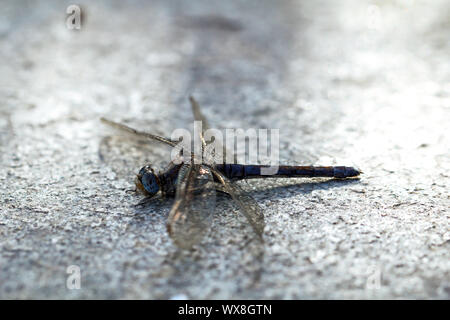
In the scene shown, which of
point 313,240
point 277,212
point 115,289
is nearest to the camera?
point 115,289

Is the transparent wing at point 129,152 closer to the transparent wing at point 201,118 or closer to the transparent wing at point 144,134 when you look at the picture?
the transparent wing at point 144,134

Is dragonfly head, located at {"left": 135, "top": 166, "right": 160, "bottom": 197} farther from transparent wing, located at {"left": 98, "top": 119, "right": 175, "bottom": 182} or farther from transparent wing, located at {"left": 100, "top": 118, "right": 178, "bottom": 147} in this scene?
transparent wing, located at {"left": 100, "top": 118, "right": 178, "bottom": 147}

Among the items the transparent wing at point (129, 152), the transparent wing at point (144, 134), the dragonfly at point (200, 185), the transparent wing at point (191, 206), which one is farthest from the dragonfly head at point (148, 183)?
the transparent wing at point (144, 134)

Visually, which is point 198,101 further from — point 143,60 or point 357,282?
point 357,282

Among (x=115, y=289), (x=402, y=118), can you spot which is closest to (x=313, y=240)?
(x=115, y=289)

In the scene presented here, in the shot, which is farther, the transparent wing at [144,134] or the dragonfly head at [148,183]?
the transparent wing at [144,134]

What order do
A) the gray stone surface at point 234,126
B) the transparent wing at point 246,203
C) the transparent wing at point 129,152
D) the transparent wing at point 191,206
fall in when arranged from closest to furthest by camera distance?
the gray stone surface at point 234,126, the transparent wing at point 191,206, the transparent wing at point 246,203, the transparent wing at point 129,152

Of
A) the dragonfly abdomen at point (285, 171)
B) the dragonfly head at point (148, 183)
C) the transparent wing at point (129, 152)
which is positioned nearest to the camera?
the dragonfly head at point (148, 183)
